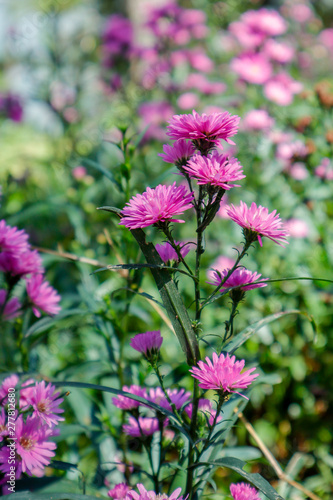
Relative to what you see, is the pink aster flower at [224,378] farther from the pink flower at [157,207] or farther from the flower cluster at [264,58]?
the flower cluster at [264,58]

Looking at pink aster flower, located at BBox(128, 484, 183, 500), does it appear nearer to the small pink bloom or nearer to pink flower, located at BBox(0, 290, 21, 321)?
pink flower, located at BBox(0, 290, 21, 321)

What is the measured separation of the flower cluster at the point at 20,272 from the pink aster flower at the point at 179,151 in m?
0.29

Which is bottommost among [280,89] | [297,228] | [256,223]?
[256,223]

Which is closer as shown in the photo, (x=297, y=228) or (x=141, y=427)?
(x=141, y=427)

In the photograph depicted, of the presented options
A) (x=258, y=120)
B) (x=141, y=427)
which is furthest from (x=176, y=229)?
(x=141, y=427)

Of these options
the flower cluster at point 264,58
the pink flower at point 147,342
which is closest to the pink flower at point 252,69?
the flower cluster at point 264,58

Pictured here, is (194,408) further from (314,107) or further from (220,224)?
(314,107)

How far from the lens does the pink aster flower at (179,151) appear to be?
0.56 meters

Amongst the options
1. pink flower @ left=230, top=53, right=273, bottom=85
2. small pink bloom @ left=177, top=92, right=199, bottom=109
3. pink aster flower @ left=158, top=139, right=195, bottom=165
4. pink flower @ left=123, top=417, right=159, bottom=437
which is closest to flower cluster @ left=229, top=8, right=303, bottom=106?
pink flower @ left=230, top=53, right=273, bottom=85

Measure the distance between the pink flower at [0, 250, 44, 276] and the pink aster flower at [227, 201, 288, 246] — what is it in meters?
0.36

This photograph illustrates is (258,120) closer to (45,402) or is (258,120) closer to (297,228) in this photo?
(297,228)

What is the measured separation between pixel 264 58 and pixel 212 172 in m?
1.45

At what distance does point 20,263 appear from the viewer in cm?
73

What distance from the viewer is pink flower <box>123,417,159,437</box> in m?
0.66
